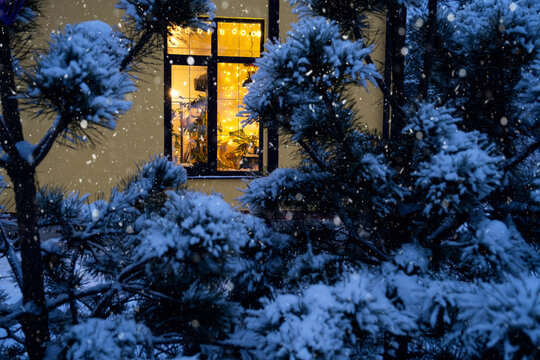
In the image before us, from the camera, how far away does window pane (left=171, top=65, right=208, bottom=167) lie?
17.9 feet

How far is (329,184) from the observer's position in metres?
1.26

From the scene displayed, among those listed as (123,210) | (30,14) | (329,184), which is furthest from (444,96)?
(30,14)

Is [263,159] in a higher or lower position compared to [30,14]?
lower

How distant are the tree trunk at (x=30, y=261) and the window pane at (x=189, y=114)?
15.0 ft

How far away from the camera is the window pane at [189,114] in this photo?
5453 mm

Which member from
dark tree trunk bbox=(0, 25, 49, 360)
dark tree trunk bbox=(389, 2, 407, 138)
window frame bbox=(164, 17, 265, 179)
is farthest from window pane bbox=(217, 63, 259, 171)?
dark tree trunk bbox=(0, 25, 49, 360)

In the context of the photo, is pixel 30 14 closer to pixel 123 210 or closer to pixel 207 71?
pixel 123 210

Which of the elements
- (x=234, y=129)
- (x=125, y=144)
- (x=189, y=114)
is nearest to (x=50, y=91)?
(x=125, y=144)

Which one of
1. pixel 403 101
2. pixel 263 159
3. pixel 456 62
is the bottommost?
pixel 263 159

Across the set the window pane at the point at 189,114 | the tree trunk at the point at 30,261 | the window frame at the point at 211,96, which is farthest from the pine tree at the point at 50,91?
the window pane at the point at 189,114

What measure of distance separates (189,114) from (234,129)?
71 centimetres

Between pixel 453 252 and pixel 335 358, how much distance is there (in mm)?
657

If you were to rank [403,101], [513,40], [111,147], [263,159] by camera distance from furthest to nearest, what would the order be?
[263,159] → [111,147] → [403,101] → [513,40]

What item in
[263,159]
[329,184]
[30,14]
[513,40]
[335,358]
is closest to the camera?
[335,358]
